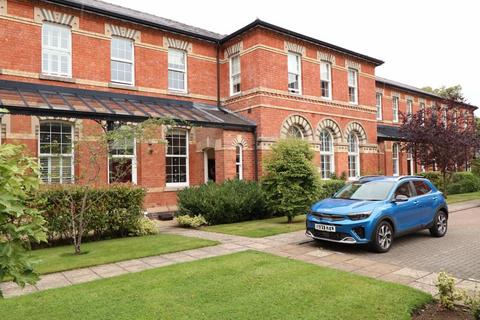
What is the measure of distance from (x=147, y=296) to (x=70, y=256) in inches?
140

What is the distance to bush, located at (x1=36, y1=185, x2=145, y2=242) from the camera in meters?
8.61

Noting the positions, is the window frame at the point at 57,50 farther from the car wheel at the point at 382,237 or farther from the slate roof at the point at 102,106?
the car wheel at the point at 382,237

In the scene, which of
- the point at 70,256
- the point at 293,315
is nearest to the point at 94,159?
the point at 70,256

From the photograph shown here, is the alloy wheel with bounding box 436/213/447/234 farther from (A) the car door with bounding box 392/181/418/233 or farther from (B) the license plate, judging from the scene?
(B) the license plate

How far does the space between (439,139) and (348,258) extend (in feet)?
47.4

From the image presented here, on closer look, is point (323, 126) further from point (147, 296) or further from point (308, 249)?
point (147, 296)

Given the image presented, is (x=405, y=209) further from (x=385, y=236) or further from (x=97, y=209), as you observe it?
(x=97, y=209)

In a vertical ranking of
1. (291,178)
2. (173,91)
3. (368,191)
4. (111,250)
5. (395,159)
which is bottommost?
(111,250)

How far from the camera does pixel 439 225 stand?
9164 mm

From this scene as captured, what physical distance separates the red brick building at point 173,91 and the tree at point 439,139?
2472mm

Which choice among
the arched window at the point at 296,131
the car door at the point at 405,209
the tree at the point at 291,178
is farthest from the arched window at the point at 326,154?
the car door at the point at 405,209

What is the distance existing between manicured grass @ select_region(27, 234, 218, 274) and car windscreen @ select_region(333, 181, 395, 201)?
3.49 meters

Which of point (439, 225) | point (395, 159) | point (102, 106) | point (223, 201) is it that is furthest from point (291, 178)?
point (395, 159)

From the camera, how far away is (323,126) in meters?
17.9
